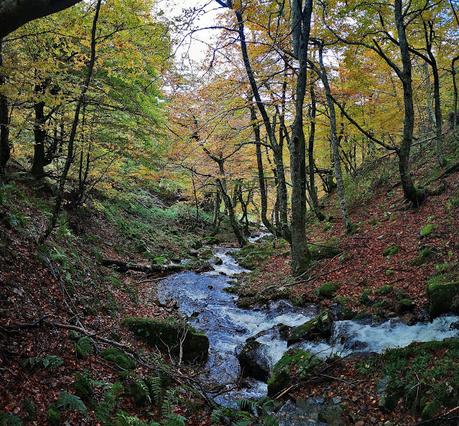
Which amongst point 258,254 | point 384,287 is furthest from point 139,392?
point 258,254

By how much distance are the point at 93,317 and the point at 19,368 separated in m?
3.15

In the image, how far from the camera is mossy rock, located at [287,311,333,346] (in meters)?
7.50

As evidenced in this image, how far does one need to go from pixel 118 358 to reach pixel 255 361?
2.98 metres

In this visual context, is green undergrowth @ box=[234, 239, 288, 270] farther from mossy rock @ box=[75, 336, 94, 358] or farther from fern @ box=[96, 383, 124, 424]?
fern @ box=[96, 383, 124, 424]

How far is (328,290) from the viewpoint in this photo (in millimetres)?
9406

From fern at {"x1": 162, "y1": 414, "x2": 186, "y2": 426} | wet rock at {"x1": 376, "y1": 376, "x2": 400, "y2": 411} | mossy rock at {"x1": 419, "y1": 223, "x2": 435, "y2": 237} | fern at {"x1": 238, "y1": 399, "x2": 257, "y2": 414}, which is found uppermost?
mossy rock at {"x1": 419, "y1": 223, "x2": 435, "y2": 237}

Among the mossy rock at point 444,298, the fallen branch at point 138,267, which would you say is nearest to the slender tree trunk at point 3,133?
the fallen branch at point 138,267

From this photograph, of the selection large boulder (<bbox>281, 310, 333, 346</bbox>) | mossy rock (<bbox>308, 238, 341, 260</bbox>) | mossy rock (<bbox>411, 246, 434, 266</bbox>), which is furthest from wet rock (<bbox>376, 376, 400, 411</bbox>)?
mossy rock (<bbox>308, 238, 341, 260</bbox>)

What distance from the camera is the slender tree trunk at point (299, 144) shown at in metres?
10.4

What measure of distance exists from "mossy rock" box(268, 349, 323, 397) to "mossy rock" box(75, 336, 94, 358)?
3.12 m

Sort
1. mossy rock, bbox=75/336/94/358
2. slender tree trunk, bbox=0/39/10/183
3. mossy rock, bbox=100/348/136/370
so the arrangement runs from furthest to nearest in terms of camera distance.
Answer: slender tree trunk, bbox=0/39/10/183 → mossy rock, bbox=100/348/136/370 → mossy rock, bbox=75/336/94/358

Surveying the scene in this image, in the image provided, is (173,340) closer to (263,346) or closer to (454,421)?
(263,346)

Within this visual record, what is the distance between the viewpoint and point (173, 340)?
7945mm

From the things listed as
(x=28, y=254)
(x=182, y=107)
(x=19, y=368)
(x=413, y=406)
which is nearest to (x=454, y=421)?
(x=413, y=406)
